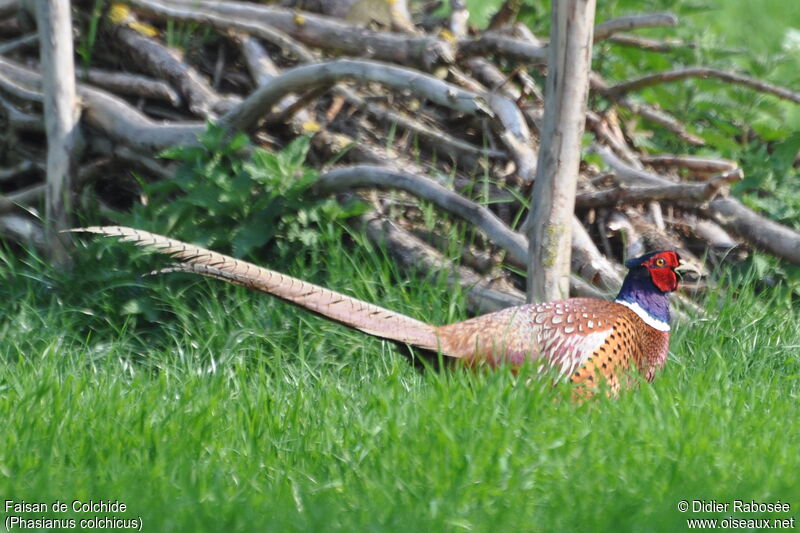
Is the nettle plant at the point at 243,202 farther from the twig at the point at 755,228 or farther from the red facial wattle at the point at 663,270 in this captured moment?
the twig at the point at 755,228

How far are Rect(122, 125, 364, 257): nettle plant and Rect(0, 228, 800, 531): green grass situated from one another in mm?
405

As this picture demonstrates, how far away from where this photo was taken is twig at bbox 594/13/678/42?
453 centimetres

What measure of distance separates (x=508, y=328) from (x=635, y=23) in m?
1.82

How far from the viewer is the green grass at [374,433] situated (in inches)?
101

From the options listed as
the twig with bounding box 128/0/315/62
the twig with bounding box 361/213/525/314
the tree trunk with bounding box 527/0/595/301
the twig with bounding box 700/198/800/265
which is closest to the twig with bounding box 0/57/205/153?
the twig with bounding box 128/0/315/62

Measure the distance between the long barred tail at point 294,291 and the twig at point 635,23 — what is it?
6.13ft

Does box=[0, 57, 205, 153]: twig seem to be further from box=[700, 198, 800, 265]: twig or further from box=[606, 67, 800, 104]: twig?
box=[700, 198, 800, 265]: twig

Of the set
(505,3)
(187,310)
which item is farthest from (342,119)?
(187,310)

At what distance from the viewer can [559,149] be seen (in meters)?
3.88

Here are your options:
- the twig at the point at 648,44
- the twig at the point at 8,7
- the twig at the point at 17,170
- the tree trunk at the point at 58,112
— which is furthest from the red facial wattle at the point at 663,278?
the twig at the point at 8,7

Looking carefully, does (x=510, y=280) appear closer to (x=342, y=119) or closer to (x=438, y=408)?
(x=342, y=119)

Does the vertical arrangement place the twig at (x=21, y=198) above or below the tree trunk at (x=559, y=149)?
above

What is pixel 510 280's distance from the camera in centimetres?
458

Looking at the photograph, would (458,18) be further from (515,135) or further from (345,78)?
(345,78)
